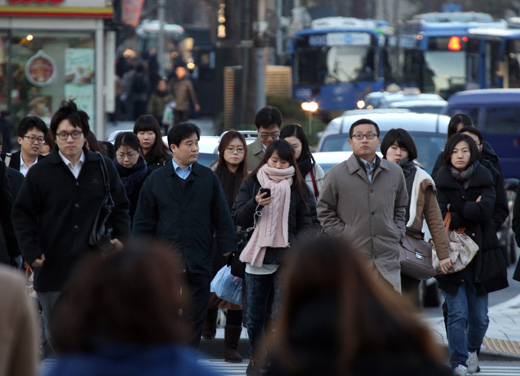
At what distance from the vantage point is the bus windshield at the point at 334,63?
34.1 meters

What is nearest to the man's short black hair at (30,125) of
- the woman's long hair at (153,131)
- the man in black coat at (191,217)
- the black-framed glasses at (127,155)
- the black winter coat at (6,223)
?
the black-framed glasses at (127,155)

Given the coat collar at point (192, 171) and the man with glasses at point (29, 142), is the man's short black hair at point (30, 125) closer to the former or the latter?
the man with glasses at point (29, 142)

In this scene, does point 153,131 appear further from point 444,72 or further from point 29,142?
point 444,72

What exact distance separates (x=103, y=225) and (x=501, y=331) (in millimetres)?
4306

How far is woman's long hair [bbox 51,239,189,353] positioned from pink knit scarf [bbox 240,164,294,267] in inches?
180

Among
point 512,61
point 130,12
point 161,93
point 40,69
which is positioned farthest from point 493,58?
point 40,69

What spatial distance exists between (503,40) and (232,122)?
11.0 meters

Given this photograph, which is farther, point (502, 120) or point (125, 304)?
point (502, 120)

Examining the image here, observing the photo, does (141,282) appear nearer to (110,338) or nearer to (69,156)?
(110,338)

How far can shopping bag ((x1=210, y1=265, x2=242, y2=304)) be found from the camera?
792cm

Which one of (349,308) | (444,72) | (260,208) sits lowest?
(260,208)

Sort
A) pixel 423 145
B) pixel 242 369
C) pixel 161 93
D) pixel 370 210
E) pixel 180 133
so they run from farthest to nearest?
pixel 161 93
pixel 423 145
pixel 242 369
pixel 180 133
pixel 370 210

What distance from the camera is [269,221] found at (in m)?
7.25

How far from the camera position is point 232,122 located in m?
25.6
